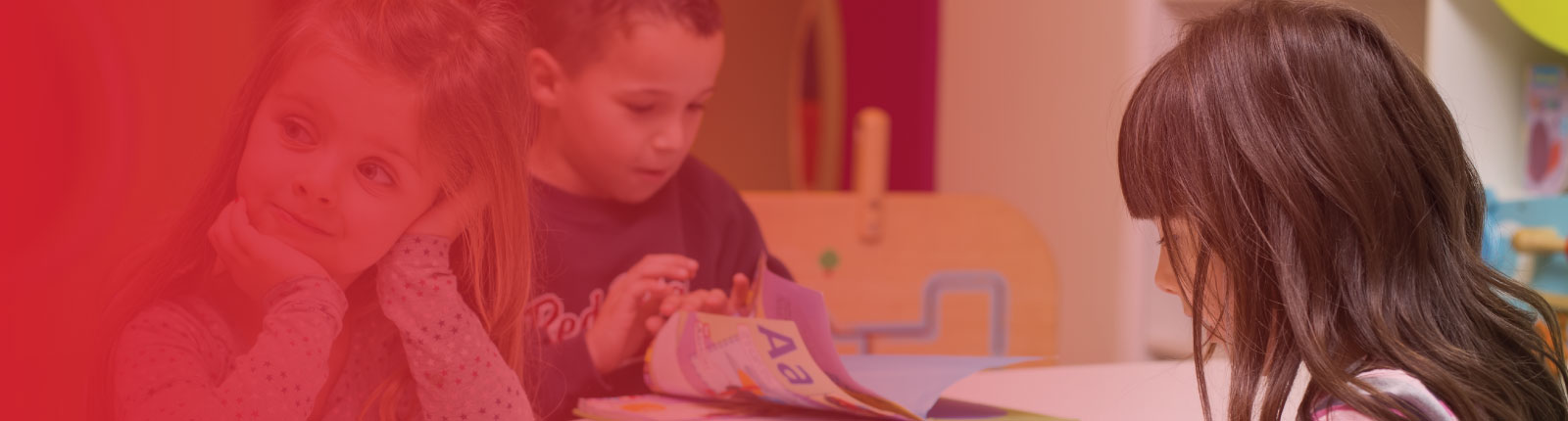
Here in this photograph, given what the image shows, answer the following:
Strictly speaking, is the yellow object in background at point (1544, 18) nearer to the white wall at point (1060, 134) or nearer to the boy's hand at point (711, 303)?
the white wall at point (1060, 134)

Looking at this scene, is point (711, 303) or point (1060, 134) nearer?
point (711, 303)

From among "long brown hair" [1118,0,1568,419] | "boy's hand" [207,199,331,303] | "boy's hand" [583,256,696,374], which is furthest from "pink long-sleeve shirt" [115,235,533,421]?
"long brown hair" [1118,0,1568,419]

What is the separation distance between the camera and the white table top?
0.65 meters

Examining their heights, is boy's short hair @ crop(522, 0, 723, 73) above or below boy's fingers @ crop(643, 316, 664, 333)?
above

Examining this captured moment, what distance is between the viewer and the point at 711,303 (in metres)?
0.63

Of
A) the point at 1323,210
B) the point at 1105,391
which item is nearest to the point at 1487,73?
the point at 1105,391

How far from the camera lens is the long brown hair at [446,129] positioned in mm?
387

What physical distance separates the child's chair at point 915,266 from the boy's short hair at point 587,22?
1.65ft

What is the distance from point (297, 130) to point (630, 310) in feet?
0.76

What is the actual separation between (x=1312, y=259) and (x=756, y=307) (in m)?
0.26

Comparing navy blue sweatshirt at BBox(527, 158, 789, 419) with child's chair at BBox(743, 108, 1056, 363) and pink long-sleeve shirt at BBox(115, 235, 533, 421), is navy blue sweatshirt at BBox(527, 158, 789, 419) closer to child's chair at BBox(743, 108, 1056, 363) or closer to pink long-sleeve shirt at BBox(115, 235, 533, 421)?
pink long-sleeve shirt at BBox(115, 235, 533, 421)
